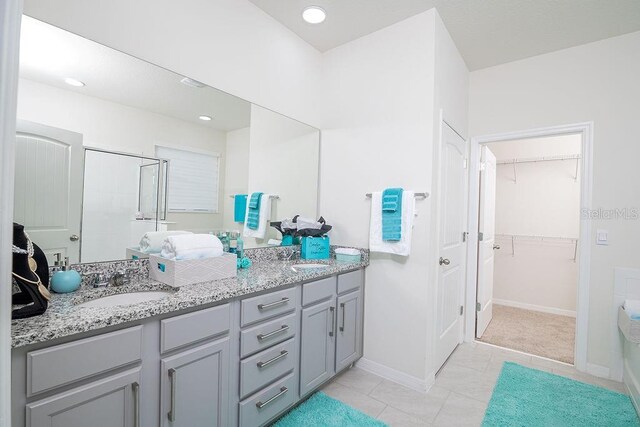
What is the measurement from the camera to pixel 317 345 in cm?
199

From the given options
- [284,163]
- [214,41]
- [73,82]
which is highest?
[214,41]

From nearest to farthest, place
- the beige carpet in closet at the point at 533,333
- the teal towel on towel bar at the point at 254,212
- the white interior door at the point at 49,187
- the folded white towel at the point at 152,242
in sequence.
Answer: the white interior door at the point at 49,187
the folded white towel at the point at 152,242
the teal towel on towel bar at the point at 254,212
the beige carpet in closet at the point at 533,333

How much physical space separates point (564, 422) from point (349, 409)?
4.25 feet

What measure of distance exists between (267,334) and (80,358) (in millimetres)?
822

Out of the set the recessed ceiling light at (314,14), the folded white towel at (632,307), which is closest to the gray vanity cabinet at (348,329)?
the folded white towel at (632,307)

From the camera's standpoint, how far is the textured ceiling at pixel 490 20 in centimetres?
210

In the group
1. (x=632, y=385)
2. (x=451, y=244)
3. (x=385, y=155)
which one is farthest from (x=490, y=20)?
(x=632, y=385)

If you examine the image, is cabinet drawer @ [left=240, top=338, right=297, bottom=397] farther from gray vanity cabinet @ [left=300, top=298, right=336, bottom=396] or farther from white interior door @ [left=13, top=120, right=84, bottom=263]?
white interior door @ [left=13, top=120, right=84, bottom=263]

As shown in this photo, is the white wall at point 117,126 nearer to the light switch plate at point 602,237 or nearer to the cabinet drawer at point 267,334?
the cabinet drawer at point 267,334

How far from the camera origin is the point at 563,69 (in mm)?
2635

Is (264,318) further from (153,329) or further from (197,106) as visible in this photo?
(197,106)

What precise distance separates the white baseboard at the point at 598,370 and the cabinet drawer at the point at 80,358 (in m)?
3.20

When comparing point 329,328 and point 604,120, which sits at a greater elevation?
point 604,120

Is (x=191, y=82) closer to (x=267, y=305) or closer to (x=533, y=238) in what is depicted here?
(x=267, y=305)
